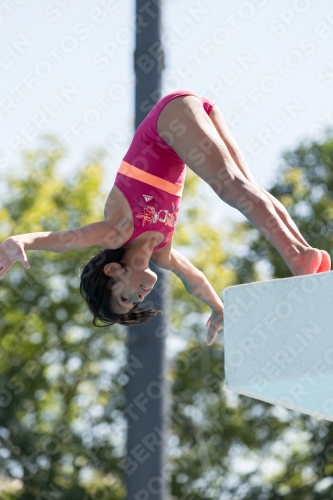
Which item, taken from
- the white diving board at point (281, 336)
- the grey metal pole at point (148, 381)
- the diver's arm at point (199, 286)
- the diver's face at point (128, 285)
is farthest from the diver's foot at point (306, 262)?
the diver's arm at point (199, 286)

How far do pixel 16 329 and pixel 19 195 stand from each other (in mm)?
2030

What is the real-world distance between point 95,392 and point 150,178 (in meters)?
9.54

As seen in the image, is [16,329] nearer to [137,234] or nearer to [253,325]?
[137,234]

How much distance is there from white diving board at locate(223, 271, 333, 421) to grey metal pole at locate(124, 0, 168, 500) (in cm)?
102

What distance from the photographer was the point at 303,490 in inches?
509

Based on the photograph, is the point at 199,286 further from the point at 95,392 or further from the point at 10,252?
the point at 95,392

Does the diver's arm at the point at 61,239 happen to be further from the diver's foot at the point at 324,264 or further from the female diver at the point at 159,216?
the diver's foot at the point at 324,264

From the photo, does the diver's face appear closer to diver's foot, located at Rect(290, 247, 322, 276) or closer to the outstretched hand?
the outstretched hand

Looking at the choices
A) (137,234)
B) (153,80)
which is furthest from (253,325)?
(153,80)

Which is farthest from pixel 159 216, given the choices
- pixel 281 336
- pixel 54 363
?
pixel 54 363

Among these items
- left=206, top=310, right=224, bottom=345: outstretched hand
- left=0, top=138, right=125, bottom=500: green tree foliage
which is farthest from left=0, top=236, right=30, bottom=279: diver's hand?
left=0, top=138, right=125, bottom=500: green tree foliage

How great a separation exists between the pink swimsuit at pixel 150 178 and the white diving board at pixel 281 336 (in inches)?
40.8

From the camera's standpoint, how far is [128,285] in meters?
3.85

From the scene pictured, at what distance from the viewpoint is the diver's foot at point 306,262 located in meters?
3.19
